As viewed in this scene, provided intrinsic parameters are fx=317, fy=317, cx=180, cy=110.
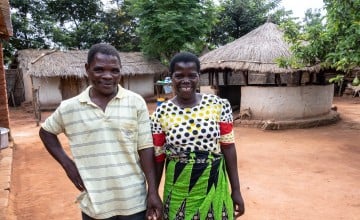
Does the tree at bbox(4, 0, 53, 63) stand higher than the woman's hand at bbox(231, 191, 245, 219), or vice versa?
the tree at bbox(4, 0, 53, 63)

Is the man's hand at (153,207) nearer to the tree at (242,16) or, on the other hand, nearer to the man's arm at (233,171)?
the man's arm at (233,171)

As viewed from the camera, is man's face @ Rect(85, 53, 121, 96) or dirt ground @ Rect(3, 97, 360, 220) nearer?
man's face @ Rect(85, 53, 121, 96)

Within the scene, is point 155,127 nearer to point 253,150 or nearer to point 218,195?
point 218,195

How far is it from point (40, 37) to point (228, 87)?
11.7m

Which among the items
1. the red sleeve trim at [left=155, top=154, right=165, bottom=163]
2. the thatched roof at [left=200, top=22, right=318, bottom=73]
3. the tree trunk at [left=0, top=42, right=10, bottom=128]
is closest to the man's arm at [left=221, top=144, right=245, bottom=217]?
the red sleeve trim at [left=155, top=154, right=165, bottom=163]

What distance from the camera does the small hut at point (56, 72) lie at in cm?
1538

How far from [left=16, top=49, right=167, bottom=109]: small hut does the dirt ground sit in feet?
24.6

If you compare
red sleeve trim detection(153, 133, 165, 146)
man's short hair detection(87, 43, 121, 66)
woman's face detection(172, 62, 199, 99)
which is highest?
man's short hair detection(87, 43, 121, 66)

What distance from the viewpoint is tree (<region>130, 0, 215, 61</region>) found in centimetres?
1358

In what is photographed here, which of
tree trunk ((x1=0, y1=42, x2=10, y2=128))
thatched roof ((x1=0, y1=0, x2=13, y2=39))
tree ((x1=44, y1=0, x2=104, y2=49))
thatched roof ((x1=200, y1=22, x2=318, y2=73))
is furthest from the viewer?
tree ((x1=44, y1=0, x2=104, y2=49))

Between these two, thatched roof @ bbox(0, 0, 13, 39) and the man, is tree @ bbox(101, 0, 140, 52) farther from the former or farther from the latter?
the man

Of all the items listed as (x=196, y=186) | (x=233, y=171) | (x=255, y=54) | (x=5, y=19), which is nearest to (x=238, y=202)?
(x=233, y=171)

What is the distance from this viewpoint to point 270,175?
5160 millimetres

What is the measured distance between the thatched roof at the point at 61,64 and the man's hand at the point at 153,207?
14.6m
